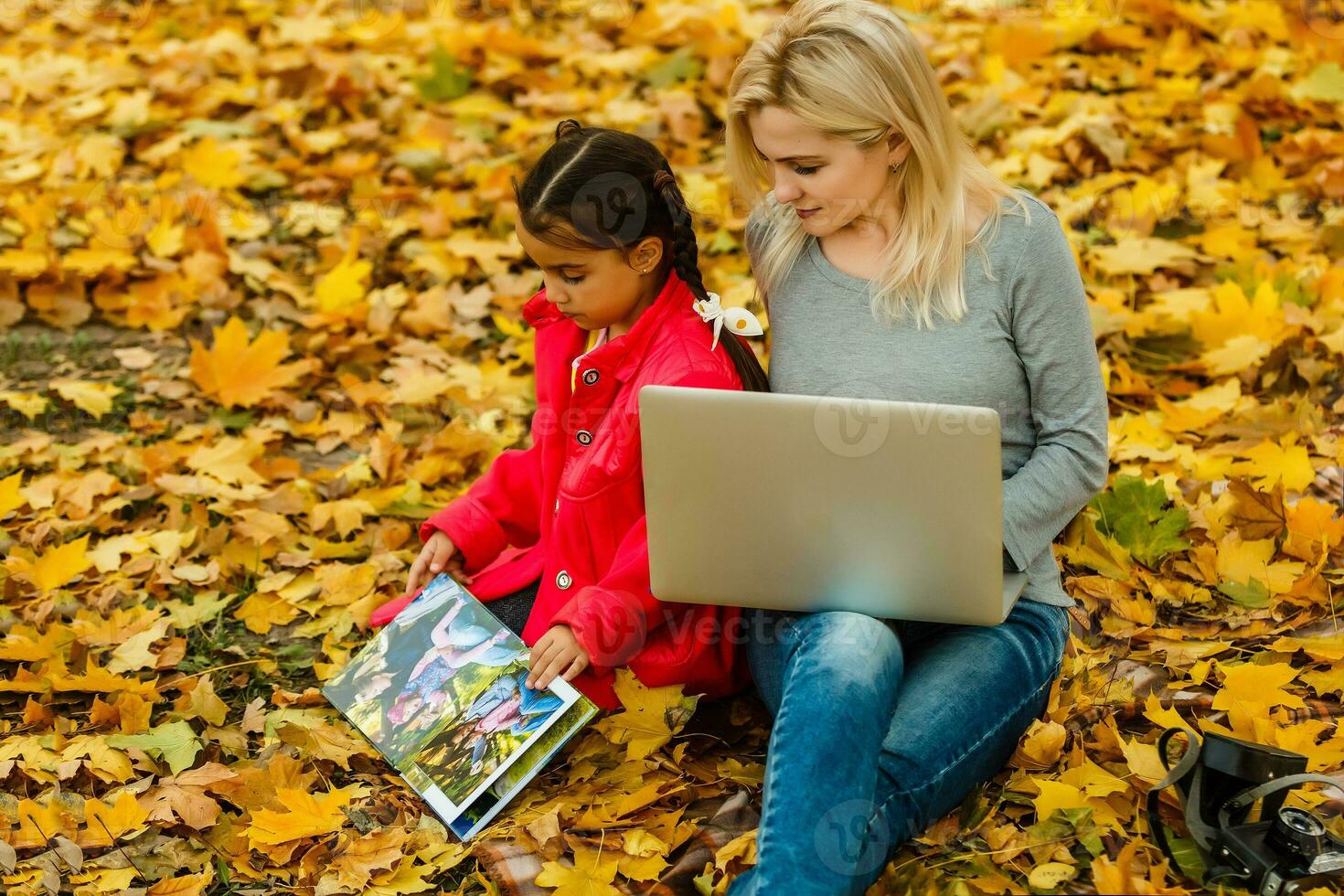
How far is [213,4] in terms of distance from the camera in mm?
5688

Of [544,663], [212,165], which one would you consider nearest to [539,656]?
[544,663]

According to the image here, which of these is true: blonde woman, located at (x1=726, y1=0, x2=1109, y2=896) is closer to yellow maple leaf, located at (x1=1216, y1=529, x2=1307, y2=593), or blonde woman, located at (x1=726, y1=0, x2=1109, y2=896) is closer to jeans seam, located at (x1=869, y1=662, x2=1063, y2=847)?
jeans seam, located at (x1=869, y1=662, x2=1063, y2=847)

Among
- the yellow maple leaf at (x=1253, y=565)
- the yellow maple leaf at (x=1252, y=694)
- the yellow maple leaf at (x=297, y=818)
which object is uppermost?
the yellow maple leaf at (x=1252, y=694)

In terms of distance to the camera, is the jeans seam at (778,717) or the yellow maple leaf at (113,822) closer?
the jeans seam at (778,717)

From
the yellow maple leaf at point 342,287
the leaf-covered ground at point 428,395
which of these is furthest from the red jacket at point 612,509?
the yellow maple leaf at point 342,287

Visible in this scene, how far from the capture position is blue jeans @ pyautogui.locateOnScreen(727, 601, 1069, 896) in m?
1.86

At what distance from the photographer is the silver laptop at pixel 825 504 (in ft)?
5.95

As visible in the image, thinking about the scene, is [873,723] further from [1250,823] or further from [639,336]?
[639,336]

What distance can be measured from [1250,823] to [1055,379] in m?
0.77

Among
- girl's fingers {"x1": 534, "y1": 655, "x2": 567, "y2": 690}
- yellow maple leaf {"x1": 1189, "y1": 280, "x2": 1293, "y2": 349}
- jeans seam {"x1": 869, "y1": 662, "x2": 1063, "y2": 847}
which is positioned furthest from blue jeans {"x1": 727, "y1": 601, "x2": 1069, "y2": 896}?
yellow maple leaf {"x1": 1189, "y1": 280, "x2": 1293, "y2": 349}

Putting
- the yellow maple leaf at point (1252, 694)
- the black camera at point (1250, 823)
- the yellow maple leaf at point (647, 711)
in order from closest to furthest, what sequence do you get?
1. the black camera at point (1250, 823)
2. the yellow maple leaf at point (1252, 694)
3. the yellow maple leaf at point (647, 711)

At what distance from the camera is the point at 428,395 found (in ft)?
11.5

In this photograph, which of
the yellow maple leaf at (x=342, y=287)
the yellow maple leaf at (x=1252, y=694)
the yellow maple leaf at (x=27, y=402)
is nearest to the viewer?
the yellow maple leaf at (x=1252, y=694)

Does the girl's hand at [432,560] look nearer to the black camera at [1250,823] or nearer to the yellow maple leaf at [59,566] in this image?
the yellow maple leaf at [59,566]
